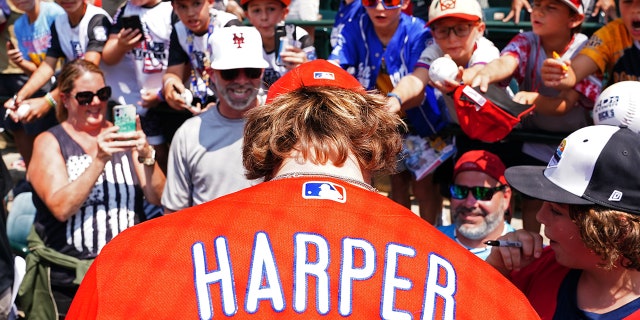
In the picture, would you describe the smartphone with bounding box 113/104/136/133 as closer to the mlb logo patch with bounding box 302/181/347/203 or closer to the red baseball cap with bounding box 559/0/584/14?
the red baseball cap with bounding box 559/0/584/14

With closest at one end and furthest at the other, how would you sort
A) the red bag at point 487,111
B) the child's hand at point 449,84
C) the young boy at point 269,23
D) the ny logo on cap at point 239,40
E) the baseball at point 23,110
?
1. the red bag at point 487,111
2. the child's hand at point 449,84
3. the ny logo on cap at point 239,40
4. the young boy at point 269,23
5. the baseball at point 23,110

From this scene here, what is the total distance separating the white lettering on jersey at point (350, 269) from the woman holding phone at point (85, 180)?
2.85 m

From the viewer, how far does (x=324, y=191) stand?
1666mm

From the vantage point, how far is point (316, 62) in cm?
324

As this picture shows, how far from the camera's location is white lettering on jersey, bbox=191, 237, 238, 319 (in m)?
1.52

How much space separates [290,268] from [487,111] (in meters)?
2.49

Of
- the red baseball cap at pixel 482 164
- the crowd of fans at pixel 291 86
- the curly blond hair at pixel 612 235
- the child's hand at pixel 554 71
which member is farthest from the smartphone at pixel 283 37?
the curly blond hair at pixel 612 235

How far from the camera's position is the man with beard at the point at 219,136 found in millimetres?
4051

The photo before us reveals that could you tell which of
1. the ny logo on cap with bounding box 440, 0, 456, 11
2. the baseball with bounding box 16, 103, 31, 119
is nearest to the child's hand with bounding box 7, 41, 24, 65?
the baseball with bounding box 16, 103, 31, 119

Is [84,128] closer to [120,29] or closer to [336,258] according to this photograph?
[120,29]

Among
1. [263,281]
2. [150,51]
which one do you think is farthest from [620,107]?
[150,51]

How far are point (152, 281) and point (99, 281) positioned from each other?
109 millimetres

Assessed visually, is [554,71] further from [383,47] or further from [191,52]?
[191,52]

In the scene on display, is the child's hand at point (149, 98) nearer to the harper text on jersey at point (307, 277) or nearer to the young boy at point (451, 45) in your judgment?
the young boy at point (451, 45)
